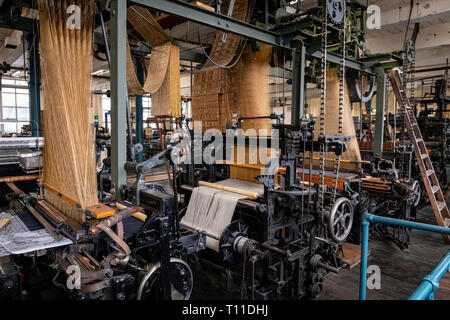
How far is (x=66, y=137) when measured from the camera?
2.09 m

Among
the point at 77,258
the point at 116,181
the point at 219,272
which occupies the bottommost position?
the point at 219,272

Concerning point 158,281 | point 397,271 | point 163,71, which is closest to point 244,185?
point 163,71

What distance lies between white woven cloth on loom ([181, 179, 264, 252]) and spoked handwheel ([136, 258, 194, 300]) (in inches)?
30.5

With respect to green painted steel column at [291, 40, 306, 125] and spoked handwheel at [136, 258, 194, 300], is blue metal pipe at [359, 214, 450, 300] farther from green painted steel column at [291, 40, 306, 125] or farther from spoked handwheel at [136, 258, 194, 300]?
green painted steel column at [291, 40, 306, 125]

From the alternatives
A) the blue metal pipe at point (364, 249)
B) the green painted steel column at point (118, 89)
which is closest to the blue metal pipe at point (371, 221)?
the blue metal pipe at point (364, 249)

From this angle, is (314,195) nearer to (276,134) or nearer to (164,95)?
(276,134)

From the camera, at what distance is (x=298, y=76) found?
12.4 feet

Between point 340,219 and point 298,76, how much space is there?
1.89 meters

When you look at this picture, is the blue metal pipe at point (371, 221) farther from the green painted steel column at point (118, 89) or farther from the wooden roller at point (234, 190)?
the green painted steel column at point (118, 89)

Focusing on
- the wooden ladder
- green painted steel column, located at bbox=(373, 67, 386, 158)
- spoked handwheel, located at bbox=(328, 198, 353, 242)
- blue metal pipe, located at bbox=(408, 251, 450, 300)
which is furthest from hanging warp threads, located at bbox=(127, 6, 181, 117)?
green painted steel column, located at bbox=(373, 67, 386, 158)

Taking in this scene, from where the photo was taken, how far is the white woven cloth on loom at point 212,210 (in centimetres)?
314

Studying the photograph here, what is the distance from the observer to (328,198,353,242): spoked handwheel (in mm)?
2598

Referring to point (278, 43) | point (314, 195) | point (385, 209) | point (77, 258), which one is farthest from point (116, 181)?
point (385, 209)

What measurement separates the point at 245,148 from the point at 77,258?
2.61 metres
